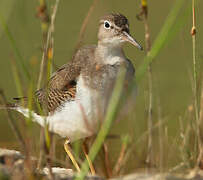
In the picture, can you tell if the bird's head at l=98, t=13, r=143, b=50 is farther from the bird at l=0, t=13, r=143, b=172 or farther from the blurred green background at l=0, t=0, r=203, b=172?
the blurred green background at l=0, t=0, r=203, b=172

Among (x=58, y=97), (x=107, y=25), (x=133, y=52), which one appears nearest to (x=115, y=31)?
(x=107, y=25)

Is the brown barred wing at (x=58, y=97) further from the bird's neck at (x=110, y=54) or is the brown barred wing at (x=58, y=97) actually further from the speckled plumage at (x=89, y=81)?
the bird's neck at (x=110, y=54)

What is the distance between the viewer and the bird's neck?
23.0 feet

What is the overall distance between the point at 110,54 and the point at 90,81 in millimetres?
440

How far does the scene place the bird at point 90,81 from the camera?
6695mm

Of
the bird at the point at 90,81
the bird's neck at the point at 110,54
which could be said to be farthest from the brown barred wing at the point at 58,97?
the bird's neck at the point at 110,54

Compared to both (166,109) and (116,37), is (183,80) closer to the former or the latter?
(166,109)

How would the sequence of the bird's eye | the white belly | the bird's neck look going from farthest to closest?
A: the bird's eye, the bird's neck, the white belly

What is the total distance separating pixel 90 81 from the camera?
685 cm

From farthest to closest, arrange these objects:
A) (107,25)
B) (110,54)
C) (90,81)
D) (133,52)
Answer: (133,52) → (107,25) → (110,54) → (90,81)

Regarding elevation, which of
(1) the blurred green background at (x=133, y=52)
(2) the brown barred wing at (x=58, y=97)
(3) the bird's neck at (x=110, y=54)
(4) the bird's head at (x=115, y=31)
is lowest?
(1) the blurred green background at (x=133, y=52)

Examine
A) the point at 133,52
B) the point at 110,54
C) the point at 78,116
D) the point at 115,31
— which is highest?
the point at 115,31

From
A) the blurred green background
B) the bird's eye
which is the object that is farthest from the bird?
the blurred green background

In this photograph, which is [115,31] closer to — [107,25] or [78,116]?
[107,25]
